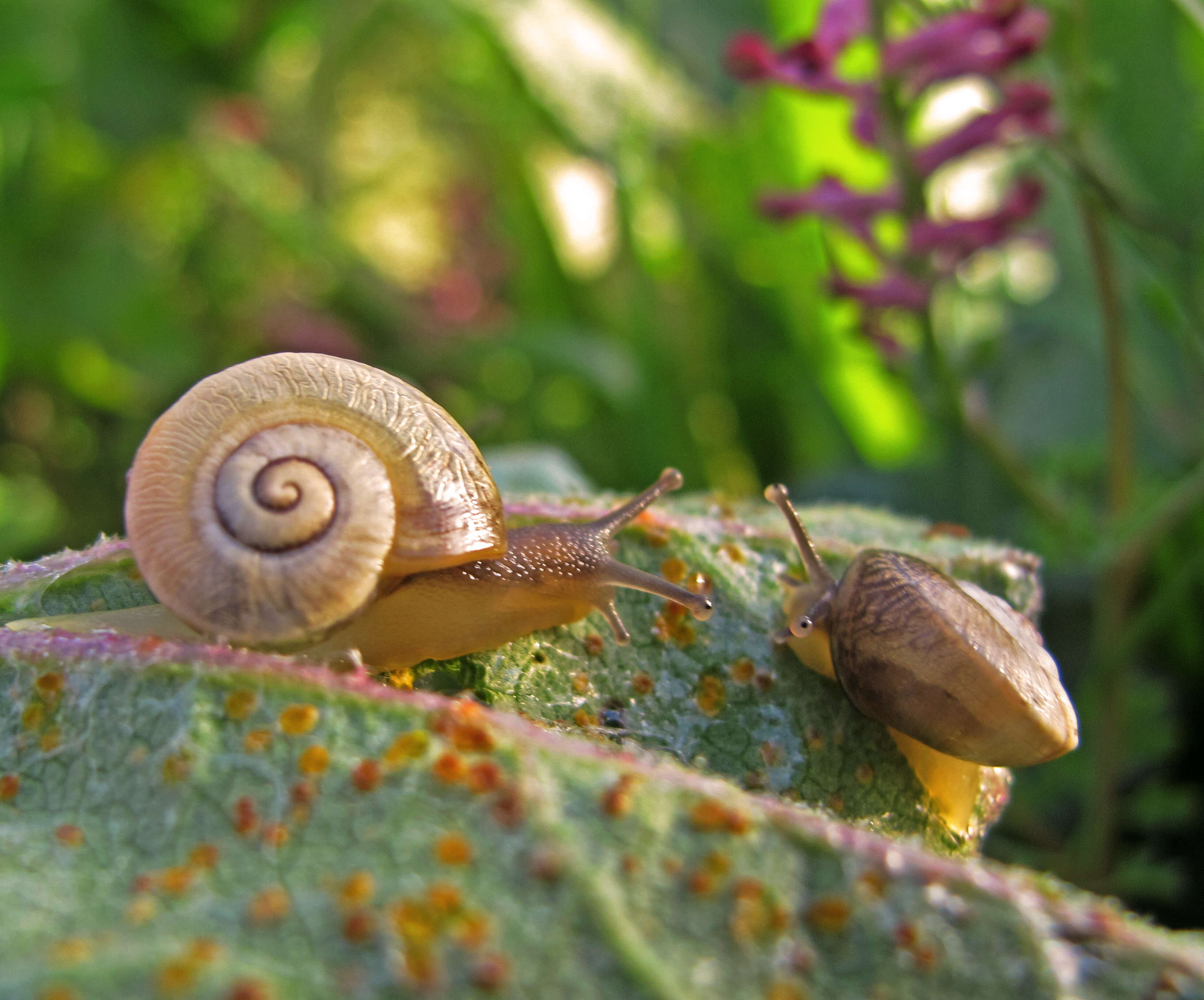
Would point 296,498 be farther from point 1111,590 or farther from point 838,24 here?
point 1111,590

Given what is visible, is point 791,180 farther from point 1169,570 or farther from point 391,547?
point 391,547

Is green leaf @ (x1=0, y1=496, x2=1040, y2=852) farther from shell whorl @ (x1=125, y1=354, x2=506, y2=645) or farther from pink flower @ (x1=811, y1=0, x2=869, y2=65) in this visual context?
pink flower @ (x1=811, y1=0, x2=869, y2=65)

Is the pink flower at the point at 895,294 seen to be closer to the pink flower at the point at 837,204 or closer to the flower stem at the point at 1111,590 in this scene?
the pink flower at the point at 837,204

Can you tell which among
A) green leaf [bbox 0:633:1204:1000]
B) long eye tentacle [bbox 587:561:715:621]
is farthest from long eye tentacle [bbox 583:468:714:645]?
green leaf [bbox 0:633:1204:1000]

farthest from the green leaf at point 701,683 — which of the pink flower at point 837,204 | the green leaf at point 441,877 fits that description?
the pink flower at point 837,204

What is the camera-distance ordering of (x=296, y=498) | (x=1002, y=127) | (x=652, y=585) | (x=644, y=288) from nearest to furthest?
1. (x=296, y=498)
2. (x=652, y=585)
3. (x=1002, y=127)
4. (x=644, y=288)

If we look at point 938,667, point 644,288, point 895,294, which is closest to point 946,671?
point 938,667

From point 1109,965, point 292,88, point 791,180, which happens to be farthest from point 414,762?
point 292,88
